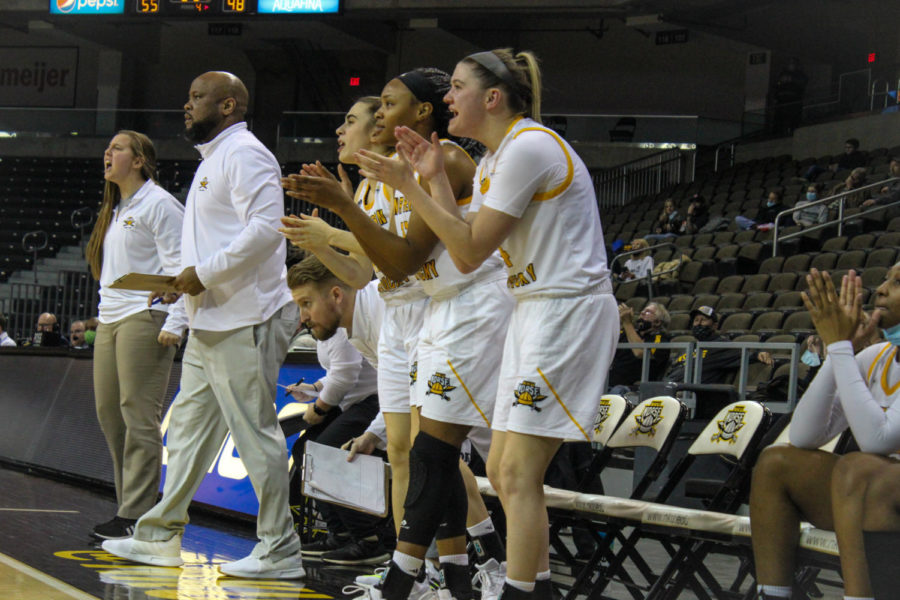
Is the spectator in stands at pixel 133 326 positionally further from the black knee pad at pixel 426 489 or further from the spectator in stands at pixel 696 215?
the spectator in stands at pixel 696 215

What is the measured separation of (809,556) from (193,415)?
2.26 metres

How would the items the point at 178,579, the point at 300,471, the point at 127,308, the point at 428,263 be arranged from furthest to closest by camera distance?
the point at 300,471
the point at 127,308
the point at 178,579
the point at 428,263

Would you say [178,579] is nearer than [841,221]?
Yes

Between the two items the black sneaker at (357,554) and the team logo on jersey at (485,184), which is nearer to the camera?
the team logo on jersey at (485,184)

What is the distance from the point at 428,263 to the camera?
3041 millimetres

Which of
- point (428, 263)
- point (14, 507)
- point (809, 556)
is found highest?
point (428, 263)

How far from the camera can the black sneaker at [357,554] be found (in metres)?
4.38

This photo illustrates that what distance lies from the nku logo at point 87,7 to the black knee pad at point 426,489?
17.2m

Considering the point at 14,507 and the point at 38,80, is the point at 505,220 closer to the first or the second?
the point at 14,507

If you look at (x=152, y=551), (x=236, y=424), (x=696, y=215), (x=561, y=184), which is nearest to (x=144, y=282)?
(x=236, y=424)

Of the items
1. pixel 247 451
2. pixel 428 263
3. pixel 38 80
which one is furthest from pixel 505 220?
pixel 38 80

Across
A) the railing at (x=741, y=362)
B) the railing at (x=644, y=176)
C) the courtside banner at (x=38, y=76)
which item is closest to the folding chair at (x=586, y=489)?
the railing at (x=741, y=362)

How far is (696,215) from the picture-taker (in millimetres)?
15469

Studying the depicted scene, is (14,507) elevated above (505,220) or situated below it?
below
